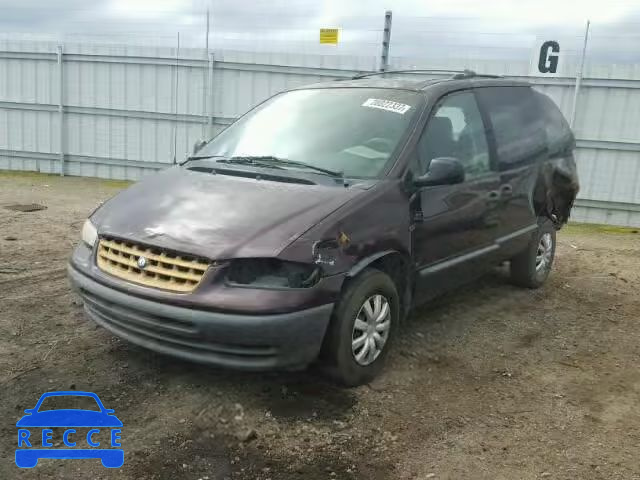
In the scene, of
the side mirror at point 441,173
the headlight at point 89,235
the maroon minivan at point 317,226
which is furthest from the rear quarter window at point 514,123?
the headlight at point 89,235

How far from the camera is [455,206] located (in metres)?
4.37

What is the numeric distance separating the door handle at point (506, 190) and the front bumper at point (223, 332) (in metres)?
2.16

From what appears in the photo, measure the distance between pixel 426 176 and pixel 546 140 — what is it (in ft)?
7.32

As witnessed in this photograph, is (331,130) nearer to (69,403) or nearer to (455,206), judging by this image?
(455,206)

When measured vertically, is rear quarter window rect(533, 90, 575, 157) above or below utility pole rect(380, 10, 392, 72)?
below

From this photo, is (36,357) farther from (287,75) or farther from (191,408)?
(287,75)

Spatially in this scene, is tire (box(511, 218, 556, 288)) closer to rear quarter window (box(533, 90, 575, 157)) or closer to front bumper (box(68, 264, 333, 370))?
rear quarter window (box(533, 90, 575, 157))

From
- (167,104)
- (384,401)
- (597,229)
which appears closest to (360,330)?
(384,401)

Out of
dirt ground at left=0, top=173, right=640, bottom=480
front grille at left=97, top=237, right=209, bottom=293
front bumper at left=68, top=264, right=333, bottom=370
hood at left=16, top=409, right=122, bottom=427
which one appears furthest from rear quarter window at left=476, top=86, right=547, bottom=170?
hood at left=16, top=409, right=122, bottom=427

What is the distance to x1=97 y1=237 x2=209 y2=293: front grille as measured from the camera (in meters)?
3.23

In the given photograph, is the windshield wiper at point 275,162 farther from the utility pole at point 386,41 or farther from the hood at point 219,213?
the utility pole at point 386,41

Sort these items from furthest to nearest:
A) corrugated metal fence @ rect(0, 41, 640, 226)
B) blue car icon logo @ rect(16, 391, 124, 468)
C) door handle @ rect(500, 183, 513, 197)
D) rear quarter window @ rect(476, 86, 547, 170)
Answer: corrugated metal fence @ rect(0, 41, 640, 226), rear quarter window @ rect(476, 86, 547, 170), door handle @ rect(500, 183, 513, 197), blue car icon logo @ rect(16, 391, 124, 468)

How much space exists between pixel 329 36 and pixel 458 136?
691 centimetres

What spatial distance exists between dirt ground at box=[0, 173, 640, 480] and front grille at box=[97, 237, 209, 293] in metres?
0.68
